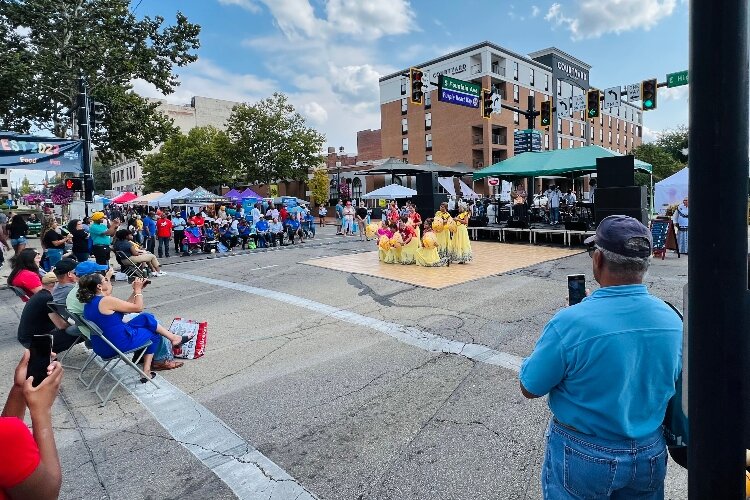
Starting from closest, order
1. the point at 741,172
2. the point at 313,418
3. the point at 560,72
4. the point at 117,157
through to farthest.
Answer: the point at 741,172
the point at 313,418
the point at 117,157
the point at 560,72

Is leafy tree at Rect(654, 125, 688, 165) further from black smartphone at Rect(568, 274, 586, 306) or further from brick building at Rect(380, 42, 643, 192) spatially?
black smartphone at Rect(568, 274, 586, 306)

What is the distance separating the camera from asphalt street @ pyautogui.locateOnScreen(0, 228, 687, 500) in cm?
329

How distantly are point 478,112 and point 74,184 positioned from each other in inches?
1654

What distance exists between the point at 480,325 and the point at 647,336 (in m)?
5.33

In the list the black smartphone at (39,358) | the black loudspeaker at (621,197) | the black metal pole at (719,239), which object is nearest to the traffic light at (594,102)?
the black loudspeaker at (621,197)

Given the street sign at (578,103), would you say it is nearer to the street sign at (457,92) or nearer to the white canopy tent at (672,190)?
the street sign at (457,92)

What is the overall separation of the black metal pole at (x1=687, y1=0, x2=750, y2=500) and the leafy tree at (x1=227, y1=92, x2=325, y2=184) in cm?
4304

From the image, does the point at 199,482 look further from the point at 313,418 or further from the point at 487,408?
the point at 487,408

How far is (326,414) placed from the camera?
4.30 metres

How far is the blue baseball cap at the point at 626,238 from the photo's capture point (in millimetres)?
1773

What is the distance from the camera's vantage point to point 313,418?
423 cm

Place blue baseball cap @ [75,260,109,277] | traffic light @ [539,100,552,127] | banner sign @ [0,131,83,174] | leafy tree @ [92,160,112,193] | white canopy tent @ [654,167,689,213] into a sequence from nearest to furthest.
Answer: blue baseball cap @ [75,260,109,277] → banner sign @ [0,131,83,174] → white canopy tent @ [654,167,689,213] → traffic light @ [539,100,552,127] → leafy tree @ [92,160,112,193]

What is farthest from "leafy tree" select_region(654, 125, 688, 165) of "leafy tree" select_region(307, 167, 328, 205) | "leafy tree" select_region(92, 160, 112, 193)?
"leafy tree" select_region(92, 160, 112, 193)

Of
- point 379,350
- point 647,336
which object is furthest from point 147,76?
point 647,336
